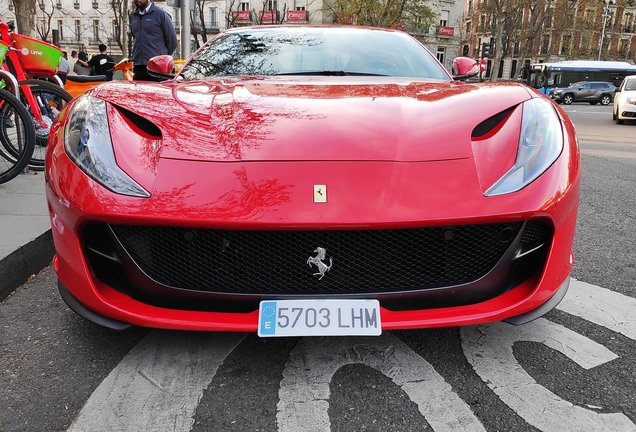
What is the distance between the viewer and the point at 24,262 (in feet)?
8.53

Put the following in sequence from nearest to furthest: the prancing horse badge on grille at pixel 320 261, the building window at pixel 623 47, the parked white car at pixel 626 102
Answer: the prancing horse badge on grille at pixel 320 261
the parked white car at pixel 626 102
the building window at pixel 623 47

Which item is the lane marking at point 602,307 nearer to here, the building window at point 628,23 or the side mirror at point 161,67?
the side mirror at point 161,67

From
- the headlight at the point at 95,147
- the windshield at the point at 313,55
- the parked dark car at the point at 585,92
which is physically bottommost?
the parked dark car at the point at 585,92

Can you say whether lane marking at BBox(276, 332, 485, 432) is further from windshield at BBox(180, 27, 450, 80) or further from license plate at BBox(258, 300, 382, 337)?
windshield at BBox(180, 27, 450, 80)

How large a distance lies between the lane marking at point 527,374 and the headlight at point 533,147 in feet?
1.93

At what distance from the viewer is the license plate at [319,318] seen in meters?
1.56

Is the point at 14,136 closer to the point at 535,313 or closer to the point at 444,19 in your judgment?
the point at 535,313

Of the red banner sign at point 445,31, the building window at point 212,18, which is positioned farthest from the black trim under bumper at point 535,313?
the building window at point 212,18

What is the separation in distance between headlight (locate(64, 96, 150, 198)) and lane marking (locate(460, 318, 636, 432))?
47.5 inches

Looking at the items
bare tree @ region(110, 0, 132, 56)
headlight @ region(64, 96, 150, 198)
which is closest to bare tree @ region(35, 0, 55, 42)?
bare tree @ region(110, 0, 132, 56)

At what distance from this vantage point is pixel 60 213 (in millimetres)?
1730

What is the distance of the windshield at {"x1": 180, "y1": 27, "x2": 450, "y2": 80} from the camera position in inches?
112

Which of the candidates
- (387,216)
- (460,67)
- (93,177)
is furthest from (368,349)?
(460,67)

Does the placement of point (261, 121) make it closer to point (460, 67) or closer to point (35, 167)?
point (460, 67)
